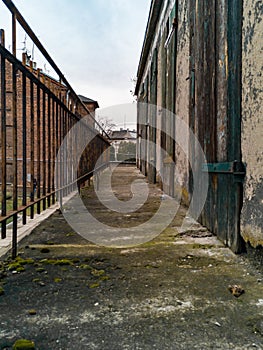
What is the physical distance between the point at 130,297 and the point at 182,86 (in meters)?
2.81

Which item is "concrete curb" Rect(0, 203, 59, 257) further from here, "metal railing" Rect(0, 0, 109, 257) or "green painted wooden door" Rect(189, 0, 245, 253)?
"green painted wooden door" Rect(189, 0, 245, 253)

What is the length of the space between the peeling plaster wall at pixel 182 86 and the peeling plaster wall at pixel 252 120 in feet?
5.11

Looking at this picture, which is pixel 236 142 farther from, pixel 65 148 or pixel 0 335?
pixel 65 148

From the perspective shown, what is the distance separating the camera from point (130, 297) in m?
1.22

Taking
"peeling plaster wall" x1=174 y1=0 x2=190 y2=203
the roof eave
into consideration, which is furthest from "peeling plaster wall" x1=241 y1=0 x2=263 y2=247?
the roof eave

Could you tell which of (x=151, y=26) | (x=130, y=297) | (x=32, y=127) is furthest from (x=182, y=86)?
(x=151, y=26)

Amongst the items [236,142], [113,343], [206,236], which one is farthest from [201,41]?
[113,343]

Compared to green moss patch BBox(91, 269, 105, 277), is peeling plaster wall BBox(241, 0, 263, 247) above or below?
above

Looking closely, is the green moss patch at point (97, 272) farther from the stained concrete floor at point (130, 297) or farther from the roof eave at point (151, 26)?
the roof eave at point (151, 26)

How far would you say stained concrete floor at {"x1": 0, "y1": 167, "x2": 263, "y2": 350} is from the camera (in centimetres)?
94

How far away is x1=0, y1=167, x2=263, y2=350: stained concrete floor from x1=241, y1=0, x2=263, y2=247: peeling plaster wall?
0.23 metres

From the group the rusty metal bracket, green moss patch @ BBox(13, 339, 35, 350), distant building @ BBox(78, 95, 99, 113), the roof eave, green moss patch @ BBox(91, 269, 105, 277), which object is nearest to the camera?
green moss patch @ BBox(13, 339, 35, 350)

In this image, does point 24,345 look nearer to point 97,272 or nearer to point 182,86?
point 97,272

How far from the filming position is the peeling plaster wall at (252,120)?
1496 mm
